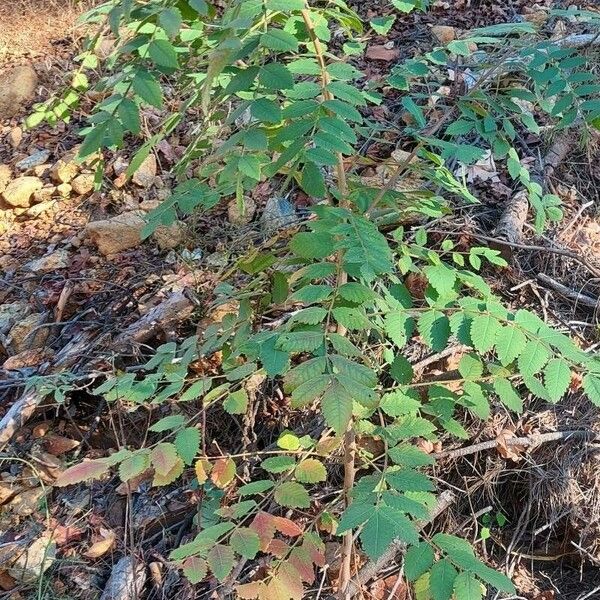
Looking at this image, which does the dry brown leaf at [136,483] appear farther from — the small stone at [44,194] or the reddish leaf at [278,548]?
the small stone at [44,194]

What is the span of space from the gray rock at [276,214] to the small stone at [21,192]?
1408 mm

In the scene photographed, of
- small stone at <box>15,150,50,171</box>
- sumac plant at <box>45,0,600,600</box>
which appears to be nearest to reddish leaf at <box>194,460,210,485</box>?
sumac plant at <box>45,0,600,600</box>

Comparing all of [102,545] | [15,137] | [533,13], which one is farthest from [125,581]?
[533,13]

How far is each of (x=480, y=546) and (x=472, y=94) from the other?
1455 millimetres

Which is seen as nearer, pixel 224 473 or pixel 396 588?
pixel 224 473

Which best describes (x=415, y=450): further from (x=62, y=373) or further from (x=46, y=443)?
(x=46, y=443)

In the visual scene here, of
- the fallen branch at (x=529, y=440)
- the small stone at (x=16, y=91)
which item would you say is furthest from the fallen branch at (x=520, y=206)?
the small stone at (x=16, y=91)

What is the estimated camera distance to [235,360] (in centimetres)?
161

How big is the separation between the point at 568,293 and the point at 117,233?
6.54 ft

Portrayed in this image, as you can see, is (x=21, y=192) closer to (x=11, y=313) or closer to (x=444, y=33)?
(x=11, y=313)

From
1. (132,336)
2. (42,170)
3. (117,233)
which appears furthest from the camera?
(42,170)

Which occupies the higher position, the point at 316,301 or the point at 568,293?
the point at 316,301

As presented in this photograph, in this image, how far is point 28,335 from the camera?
2.72 m

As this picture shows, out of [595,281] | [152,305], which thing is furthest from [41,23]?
[595,281]
